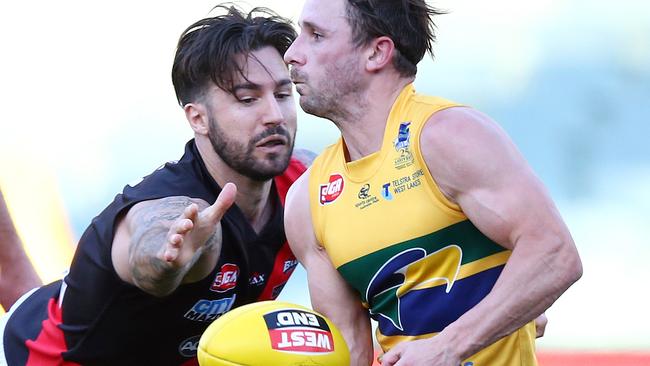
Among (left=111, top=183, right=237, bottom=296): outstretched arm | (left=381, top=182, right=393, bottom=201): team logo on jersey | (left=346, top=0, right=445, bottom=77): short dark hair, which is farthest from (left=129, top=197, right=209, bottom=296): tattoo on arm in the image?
(left=346, top=0, right=445, bottom=77): short dark hair

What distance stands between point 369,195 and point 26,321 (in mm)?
1771

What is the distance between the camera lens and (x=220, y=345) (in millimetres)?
3129

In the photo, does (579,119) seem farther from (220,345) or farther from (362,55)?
(220,345)

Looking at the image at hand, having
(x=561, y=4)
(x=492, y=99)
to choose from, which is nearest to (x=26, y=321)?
(x=492, y=99)

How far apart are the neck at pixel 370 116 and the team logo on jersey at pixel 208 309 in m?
0.84

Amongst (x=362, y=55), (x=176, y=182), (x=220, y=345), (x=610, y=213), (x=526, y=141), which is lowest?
(x=610, y=213)

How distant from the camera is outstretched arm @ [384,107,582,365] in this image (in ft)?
9.71

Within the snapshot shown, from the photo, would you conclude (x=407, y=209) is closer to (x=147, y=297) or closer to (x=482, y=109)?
(x=147, y=297)

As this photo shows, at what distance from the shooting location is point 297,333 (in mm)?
3156

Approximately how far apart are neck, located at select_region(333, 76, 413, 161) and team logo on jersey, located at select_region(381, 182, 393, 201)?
0.18 m

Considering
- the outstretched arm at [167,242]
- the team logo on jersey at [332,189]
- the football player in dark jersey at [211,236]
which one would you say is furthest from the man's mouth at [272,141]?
the team logo on jersey at [332,189]

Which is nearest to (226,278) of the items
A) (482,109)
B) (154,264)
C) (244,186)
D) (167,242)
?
(244,186)

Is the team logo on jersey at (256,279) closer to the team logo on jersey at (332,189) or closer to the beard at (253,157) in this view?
the beard at (253,157)

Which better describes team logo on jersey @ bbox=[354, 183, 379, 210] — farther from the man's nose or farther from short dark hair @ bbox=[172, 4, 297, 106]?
short dark hair @ bbox=[172, 4, 297, 106]
